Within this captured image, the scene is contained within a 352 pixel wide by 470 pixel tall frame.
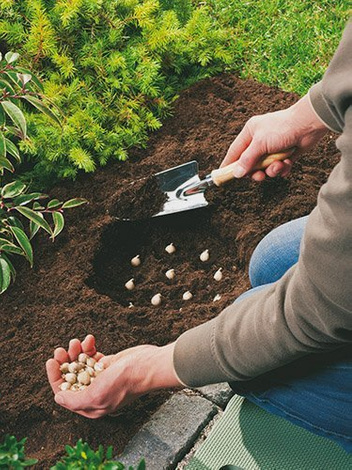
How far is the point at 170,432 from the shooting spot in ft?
6.44

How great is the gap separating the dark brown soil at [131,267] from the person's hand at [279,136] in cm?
35

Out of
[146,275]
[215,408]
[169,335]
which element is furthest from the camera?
[146,275]

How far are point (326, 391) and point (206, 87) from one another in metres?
1.73

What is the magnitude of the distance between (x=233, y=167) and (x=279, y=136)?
204mm

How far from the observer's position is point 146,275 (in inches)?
95.3

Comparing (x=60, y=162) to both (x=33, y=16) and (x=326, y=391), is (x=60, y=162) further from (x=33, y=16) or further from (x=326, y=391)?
(x=326, y=391)

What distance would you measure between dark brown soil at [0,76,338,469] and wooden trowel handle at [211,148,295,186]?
269 millimetres

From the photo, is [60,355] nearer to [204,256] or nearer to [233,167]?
[204,256]

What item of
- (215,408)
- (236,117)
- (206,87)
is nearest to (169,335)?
(215,408)

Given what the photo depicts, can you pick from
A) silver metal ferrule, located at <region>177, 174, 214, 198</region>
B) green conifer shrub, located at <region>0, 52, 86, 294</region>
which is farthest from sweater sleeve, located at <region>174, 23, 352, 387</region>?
silver metal ferrule, located at <region>177, 174, 214, 198</region>

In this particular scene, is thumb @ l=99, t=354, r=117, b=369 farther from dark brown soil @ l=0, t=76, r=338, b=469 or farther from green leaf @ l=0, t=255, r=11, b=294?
green leaf @ l=0, t=255, r=11, b=294

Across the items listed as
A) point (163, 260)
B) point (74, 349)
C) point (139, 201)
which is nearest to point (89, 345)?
point (74, 349)

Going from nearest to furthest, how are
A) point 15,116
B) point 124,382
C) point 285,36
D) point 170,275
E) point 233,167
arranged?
point 124,382 → point 15,116 → point 233,167 → point 170,275 → point 285,36

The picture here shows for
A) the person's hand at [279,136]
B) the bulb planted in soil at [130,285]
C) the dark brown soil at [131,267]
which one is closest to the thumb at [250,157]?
the person's hand at [279,136]
